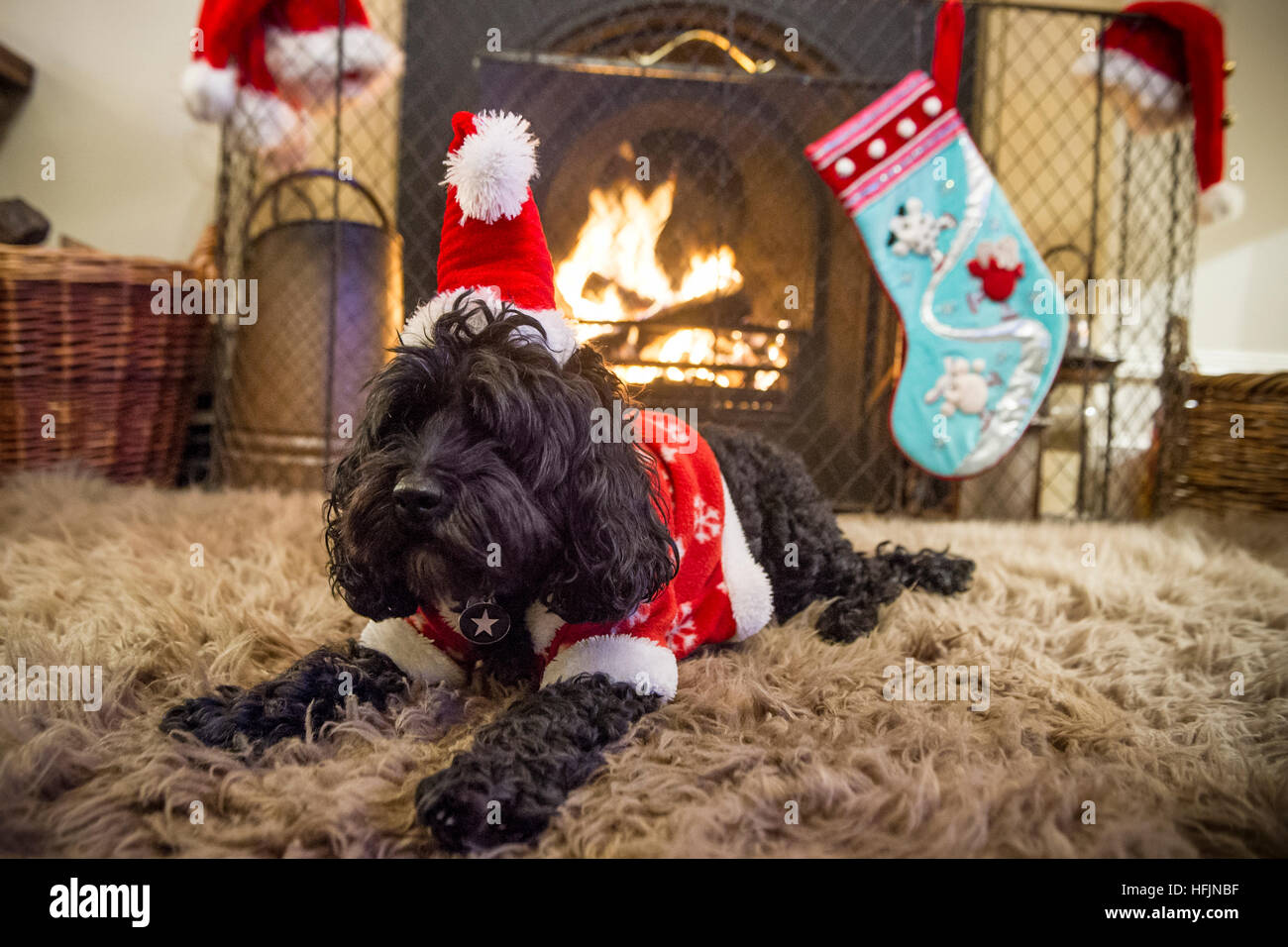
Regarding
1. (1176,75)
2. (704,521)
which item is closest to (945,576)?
(704,521)

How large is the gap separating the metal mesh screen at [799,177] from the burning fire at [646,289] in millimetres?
26

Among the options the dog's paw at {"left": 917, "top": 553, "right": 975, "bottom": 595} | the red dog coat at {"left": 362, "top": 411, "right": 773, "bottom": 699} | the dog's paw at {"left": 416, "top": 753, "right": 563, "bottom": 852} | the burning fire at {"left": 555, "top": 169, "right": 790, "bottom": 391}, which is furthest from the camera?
the burning fire at {"left": 555, "top": 169, "right": 790, "bottom": 391}

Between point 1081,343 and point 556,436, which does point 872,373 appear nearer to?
point 1081,343

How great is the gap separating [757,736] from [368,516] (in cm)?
48

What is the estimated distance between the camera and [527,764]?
2.31 feet

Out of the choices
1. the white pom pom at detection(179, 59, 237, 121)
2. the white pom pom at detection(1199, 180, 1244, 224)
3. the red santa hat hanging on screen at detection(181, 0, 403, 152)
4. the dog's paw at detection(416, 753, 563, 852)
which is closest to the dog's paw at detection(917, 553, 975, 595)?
the dog's paw at detection(416, 753, 563, 852)

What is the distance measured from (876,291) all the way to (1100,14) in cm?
94

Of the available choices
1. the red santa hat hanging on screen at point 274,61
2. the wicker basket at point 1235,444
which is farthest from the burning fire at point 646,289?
the wicker basket at point 1235,444

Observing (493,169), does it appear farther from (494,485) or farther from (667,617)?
(667,617)

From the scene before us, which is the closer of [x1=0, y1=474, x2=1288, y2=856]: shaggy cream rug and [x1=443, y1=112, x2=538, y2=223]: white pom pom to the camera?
[x1=0, y1=474, x2=1288, y2=856]: shaggy cream rug

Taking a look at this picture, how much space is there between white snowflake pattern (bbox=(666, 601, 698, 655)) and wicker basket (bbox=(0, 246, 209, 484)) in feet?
6.33

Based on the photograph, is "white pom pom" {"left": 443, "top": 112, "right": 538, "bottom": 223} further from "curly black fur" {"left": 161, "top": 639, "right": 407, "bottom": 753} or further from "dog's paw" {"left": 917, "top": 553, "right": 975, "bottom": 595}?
"dog's paw" {"left": 917, "top": 553, "right": 975, "bottom": 595}

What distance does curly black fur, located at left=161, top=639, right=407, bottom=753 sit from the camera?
789 millimetres

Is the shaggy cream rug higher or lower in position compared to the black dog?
lower
